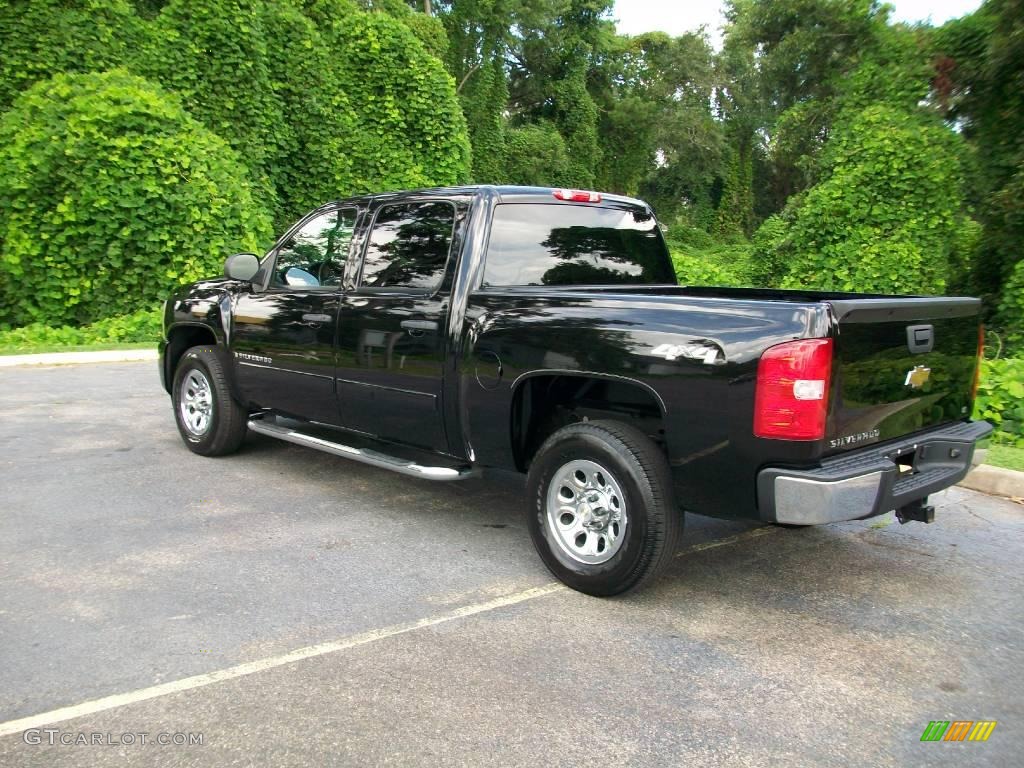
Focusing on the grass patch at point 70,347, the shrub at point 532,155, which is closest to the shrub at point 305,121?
the grass patch at point 70,347

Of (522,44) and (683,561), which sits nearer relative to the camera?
(683,561)

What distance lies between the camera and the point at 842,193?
14773 mm

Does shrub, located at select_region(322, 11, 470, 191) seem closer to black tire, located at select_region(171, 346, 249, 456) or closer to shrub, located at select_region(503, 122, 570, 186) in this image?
black tire, located at select_region(171, 346, 249, 456)

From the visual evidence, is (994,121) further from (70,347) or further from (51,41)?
(51,41)

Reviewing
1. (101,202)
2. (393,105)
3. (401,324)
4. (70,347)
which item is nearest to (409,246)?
(401,324)

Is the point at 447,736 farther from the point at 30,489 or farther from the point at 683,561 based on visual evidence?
the point at 30,489

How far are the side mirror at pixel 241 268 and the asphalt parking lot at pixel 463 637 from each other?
4.87 ft

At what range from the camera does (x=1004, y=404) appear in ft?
24.1

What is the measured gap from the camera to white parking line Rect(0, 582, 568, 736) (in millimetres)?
2848

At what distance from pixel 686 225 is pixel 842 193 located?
111 feet

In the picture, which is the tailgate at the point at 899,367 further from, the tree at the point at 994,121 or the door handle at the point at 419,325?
the tree at the point at 994,121

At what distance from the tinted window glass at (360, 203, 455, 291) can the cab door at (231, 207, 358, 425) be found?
290mm

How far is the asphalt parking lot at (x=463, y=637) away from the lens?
279cm

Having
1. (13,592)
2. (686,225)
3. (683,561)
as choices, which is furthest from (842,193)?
(686,225)
